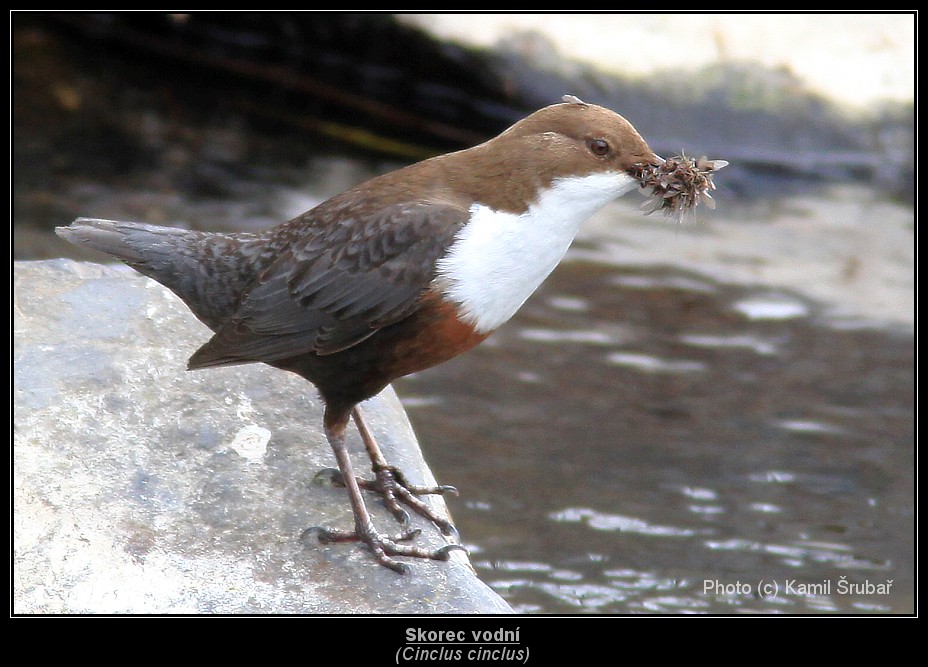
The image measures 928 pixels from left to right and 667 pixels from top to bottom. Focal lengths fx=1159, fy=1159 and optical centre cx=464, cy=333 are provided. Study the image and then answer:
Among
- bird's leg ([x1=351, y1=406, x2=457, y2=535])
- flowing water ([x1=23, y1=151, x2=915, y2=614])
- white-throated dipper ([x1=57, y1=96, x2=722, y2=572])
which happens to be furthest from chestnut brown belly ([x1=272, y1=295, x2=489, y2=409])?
flowing water ([x1=23, y1=151, x2=915, y2=614])

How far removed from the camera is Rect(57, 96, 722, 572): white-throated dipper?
9.87 ft

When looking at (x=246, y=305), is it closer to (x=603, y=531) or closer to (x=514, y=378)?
(x=603, y=531)

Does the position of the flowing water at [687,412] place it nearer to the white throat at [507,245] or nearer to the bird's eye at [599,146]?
the white throat at [507,245]

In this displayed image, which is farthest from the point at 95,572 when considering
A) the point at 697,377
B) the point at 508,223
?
the point at 697,377

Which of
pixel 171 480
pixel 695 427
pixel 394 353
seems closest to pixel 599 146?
pixel 394 353

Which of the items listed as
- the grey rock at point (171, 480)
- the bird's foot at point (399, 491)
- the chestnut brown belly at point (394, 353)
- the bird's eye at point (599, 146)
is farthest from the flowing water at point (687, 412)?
the bird's eye at point (599, 146)

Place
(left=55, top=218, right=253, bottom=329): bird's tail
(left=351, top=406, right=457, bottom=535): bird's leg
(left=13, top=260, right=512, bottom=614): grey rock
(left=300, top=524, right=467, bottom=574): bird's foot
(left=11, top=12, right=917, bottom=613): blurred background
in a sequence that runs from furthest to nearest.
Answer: (left=11, top=12, right=917, bottom=613): blurred background, (left=351, top=406, right=457, bottom=535): bird's leg, (left=55, top=218, right=253, bottom=329): bird's tail, (left=300, top=524, right=467, bottom=574): bird's foot, (left=13, top=260, right=512, bottom=614): grey rock

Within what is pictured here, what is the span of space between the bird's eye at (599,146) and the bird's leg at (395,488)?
1067mm

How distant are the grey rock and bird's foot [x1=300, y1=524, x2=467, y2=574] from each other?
1.0 inches

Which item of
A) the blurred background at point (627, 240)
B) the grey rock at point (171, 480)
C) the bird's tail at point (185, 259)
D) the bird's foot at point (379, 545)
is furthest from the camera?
the blurred background at point (627, 240)

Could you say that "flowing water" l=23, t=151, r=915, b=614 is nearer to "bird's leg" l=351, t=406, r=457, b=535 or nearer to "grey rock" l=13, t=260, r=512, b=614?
"bird's leg" l=351, t=406, r=457, b=535

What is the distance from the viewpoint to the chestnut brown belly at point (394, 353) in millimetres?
3029

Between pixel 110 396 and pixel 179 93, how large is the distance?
4.93m

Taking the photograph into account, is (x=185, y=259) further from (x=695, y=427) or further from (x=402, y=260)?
(x=695, y=427)
